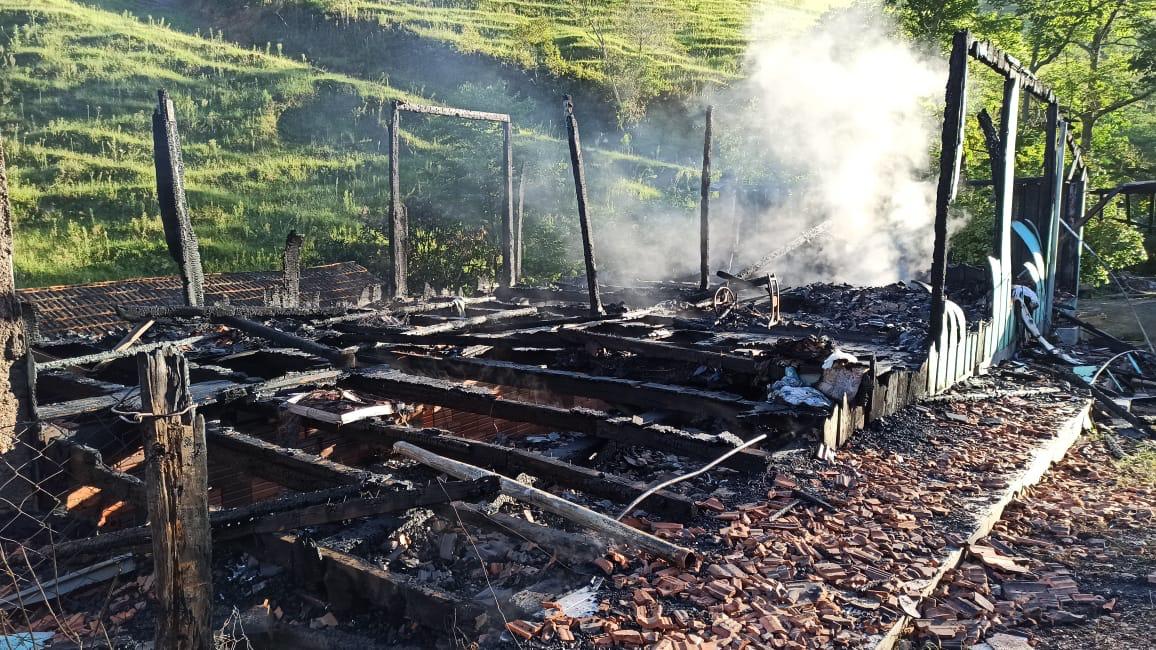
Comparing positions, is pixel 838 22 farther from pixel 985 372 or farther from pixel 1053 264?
pixel 985 372

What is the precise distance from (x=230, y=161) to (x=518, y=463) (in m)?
28.1

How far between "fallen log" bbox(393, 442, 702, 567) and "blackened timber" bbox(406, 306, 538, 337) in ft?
15.2

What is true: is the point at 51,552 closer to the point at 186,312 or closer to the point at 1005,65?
the point at 186,312

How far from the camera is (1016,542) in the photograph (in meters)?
4.69

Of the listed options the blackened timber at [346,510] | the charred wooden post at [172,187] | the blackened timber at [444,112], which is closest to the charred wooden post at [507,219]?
the blackened timber at [444,112]

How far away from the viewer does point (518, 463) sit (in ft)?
17.2

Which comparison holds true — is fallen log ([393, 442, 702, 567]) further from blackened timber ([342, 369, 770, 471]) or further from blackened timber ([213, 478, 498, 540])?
blackened timber ([342, 369, 770, 471])

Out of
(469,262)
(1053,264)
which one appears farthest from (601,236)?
(1053,264)

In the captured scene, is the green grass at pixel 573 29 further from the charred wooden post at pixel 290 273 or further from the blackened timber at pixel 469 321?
the blackened timber at pixel 469 321

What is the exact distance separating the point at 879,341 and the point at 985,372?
73.4 inches

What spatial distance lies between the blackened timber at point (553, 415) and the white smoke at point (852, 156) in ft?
48.6

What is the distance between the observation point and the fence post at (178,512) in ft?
9.41

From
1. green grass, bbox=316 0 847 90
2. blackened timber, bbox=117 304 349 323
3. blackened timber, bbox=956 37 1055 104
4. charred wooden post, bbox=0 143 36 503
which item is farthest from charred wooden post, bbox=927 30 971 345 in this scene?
green grass, bbox=316 0 847 90

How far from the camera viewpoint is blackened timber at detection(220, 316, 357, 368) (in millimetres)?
7398
